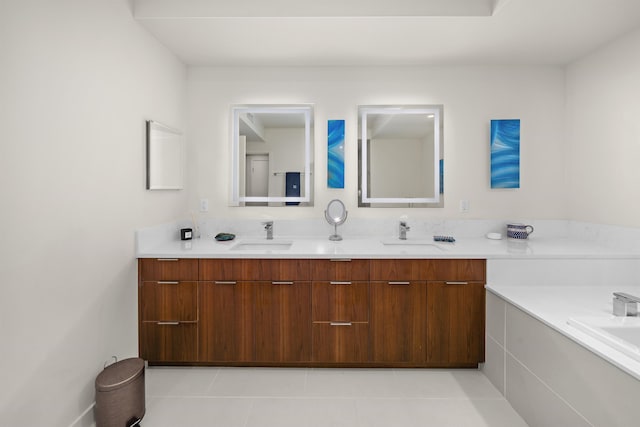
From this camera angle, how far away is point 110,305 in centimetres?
187

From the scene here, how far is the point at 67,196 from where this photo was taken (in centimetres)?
154

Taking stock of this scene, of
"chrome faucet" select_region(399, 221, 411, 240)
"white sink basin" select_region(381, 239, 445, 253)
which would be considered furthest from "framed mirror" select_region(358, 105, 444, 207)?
"white sink basin" select_region(381, 239, 445, 253)

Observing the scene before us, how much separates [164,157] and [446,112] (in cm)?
234

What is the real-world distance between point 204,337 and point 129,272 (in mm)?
649

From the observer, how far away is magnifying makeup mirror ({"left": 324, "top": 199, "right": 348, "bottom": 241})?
2.69 metres

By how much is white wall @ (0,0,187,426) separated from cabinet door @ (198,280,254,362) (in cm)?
46

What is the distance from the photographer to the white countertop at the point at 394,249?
2133mm

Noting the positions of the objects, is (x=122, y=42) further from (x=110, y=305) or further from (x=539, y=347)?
(x=539, y=347)

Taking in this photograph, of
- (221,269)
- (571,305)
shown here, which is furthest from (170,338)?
(571,305)

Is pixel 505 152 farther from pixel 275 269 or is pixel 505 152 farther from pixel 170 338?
pixel 170 338

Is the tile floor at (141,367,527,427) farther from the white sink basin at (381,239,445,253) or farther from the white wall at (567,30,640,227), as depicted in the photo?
the white wall at (567,30,640,227)

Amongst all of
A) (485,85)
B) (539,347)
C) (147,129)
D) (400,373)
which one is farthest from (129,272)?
(485,85)

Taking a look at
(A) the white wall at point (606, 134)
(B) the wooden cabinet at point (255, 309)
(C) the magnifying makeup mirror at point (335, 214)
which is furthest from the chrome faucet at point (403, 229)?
(A) the white wall at point (606, 134)

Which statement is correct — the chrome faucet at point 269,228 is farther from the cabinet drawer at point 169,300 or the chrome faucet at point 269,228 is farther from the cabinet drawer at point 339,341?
the cabinet drawer at point 339,341
